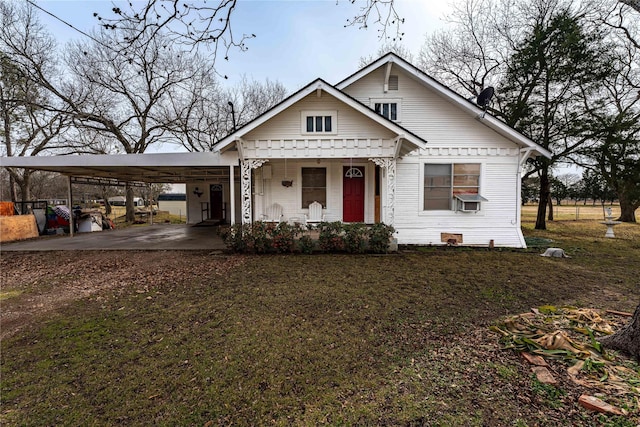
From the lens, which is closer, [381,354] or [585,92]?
[381,354]

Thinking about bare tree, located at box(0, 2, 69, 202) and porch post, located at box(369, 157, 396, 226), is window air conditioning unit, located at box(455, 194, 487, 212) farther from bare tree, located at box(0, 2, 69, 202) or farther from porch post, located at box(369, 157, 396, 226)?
bare tree, located at box(0, 2, 69, 202)

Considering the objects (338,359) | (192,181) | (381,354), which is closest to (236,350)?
(338,359)

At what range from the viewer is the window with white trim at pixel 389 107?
32.1 ft

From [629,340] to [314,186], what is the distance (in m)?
8.36

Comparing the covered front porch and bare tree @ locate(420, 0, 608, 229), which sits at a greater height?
bare tree @ locate(420, 0, 608, 229)

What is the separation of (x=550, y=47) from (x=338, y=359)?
16.5 meters

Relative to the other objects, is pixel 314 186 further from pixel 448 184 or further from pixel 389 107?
pixel 448 184

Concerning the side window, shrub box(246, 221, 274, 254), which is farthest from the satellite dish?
shrub box(246, 221, 274, 254)

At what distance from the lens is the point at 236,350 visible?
3146mm

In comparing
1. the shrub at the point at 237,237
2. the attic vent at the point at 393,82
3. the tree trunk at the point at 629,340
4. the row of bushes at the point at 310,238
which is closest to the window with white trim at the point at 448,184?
the row of bushes at the point at 310,238

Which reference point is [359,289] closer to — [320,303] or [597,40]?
[320,303]

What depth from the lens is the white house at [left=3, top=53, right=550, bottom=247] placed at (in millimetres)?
8578

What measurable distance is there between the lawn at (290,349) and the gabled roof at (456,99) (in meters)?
4.55

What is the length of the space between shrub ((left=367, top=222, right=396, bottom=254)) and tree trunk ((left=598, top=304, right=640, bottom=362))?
17.5ft
